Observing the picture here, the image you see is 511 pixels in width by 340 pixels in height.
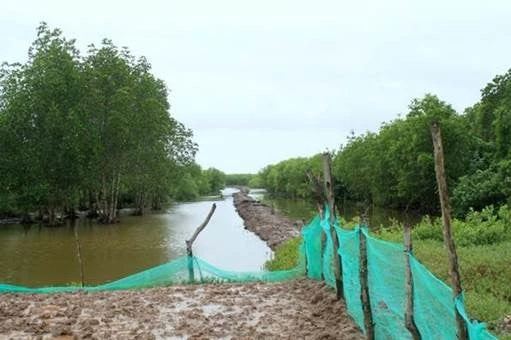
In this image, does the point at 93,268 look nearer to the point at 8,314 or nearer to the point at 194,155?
the point at 8,314

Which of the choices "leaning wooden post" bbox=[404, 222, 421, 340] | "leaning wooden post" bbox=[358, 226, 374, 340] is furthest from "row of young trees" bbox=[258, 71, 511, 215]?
"leaning wooden post" bbox=[404, 222, 421, 340]

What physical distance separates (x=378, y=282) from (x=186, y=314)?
3.63 meters

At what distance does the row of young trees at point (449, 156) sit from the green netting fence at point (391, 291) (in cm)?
1910

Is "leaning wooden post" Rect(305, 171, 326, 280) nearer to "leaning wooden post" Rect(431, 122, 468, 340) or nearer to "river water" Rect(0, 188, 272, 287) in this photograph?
"leaning wooden post" Rect(431, 122, 468, 340)

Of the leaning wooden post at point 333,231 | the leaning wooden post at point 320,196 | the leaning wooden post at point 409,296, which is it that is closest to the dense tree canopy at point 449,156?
the leaning wooden post at point 320,196

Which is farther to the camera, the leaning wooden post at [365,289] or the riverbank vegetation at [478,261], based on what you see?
the riverbank vegetation at [478,261]

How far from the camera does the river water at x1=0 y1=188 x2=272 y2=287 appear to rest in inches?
747

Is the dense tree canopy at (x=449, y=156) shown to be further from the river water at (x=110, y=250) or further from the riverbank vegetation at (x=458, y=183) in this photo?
the river water at (x=110, y=250)

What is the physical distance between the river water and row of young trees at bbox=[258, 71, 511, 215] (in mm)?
6966

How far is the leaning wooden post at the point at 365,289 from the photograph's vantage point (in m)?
6.83

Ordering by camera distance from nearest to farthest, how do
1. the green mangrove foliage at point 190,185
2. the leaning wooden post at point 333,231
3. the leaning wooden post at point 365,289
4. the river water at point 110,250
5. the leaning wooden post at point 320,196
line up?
1. the leaning wooden post at point 365,289
2. the leaning wooden post at point 333,231
3. the leaning wooden post at point 320,196
4. the river water at point 110,250
5. the green mangrove foliage at point 190,185

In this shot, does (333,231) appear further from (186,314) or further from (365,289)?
(186,314)

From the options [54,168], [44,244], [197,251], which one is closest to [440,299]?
[197,251]

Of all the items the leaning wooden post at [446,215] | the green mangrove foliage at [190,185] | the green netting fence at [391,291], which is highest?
the green mangrove foliage at [190,185]
